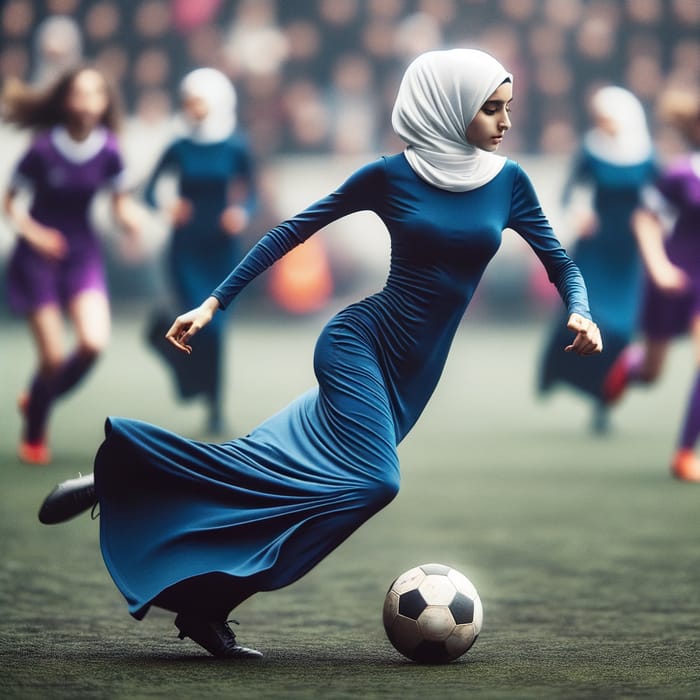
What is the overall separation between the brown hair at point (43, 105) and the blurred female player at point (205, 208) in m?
1.39

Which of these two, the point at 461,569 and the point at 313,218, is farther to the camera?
the point at 461,569

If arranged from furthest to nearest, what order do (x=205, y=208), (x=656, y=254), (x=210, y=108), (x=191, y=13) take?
(x=191, y=13), (x=205, y=208), (x=210, y=108), (x=656, y=254)

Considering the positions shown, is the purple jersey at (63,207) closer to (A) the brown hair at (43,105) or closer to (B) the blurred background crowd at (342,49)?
(A) the brown hair at (43,105)

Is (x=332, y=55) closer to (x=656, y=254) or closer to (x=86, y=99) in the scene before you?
(x=86, y=99)

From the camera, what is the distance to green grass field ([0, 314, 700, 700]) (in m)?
4.32

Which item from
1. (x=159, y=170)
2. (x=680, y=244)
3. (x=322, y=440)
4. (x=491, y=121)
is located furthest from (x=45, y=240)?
(x=491, y=121)

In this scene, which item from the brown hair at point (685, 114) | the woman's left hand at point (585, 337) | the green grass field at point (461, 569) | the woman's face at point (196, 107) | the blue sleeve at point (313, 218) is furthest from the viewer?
the woman's face at point (196, 107)

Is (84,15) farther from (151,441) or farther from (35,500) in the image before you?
(151,441)

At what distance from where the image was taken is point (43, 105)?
9.36 meters

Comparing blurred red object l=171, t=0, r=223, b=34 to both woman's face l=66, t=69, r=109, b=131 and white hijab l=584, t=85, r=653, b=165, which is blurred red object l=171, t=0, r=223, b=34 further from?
woman's face l=66, t=69, r=109, b=131

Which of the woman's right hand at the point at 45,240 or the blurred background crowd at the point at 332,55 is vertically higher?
the blurred background crowd at the point at 332,55

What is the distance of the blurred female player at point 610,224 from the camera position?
1144cm

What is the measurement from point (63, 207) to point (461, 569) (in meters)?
4.07

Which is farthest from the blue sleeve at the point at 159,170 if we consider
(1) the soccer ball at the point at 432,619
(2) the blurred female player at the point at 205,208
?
(1) the soccer ball at the point at 432,619
